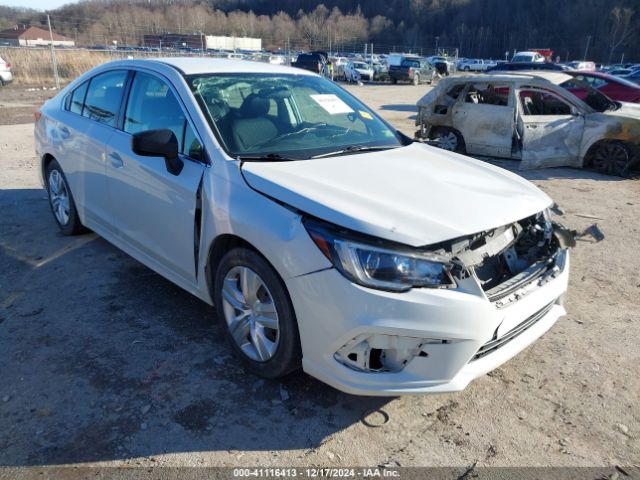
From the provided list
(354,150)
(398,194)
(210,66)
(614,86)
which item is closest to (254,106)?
(210,66)

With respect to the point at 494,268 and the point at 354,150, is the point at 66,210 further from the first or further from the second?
the point at 494,268

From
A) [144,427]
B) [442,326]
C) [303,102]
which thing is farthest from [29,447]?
[303,102]

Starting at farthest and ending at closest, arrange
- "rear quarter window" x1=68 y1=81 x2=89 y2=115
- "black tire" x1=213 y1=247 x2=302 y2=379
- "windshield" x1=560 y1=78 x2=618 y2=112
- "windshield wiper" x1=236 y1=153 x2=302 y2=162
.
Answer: "windshield" x1=560 y1=78 x2=618 y2=112, "rear quarter window" x1=68 y1=81 x2=89 y2=115, "windshield wiper" x1=236 y1=153 x2=302 y2=162, "black tire" x1=213 y1=247 x2=302 y2=379

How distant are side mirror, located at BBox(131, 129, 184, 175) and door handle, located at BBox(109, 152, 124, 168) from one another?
734 mm

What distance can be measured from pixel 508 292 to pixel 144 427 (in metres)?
1.99

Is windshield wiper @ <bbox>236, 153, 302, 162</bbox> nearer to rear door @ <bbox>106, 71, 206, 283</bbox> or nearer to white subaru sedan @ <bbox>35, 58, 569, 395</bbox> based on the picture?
white subaru sedan @ <bbox>35, 58, 569, 395</bbox>

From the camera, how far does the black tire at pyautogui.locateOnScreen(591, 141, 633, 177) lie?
28.2 feet

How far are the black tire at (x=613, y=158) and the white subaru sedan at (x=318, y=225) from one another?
20.8ft

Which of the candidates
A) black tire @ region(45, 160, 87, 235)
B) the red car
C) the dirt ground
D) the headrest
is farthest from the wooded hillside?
the dirt ground

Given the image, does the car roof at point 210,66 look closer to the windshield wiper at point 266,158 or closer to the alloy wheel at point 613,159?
the windshield wiper at point 266,158

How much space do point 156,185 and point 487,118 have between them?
7.37m

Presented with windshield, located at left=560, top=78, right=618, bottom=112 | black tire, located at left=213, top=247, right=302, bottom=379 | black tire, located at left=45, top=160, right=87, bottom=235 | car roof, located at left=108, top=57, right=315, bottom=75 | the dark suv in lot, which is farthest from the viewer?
the dark suv in lot

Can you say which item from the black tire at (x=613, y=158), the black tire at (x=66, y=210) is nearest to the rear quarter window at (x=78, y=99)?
the black tire at (x=66, y=210)

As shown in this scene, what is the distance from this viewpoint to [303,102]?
3.88 metres
